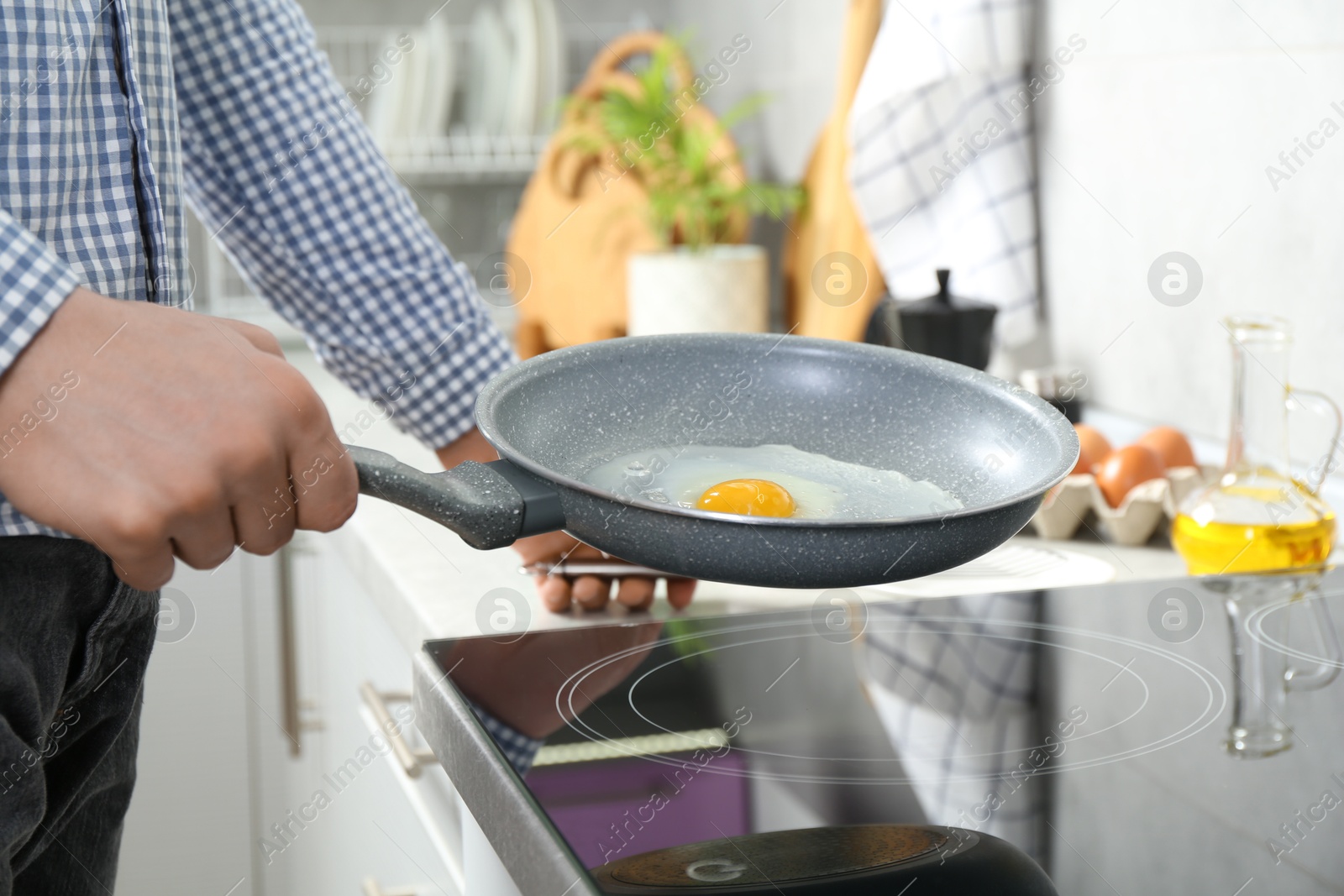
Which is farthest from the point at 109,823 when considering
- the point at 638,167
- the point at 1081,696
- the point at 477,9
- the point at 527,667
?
the point at 477,9

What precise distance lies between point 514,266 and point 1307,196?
45.2 inches

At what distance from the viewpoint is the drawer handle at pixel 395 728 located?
78 centimetres

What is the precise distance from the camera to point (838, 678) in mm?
581

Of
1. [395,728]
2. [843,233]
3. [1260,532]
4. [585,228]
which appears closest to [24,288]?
[395,728]

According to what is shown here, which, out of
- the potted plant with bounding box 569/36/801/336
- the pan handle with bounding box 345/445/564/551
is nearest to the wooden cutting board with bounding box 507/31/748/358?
the potted plant with bounding box 569/36/801/336

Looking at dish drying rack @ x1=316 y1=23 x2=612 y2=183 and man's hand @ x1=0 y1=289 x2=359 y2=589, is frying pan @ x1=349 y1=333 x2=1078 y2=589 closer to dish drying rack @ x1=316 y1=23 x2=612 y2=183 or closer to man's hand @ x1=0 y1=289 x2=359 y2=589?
man's hand @ x1=0 y1=289 x2=359 y2=589

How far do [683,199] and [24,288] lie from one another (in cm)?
120

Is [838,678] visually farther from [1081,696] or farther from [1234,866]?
[1234,866]

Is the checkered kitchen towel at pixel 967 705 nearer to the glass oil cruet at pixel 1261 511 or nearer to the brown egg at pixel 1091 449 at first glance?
the glass oil cruet at pixel 1261 511

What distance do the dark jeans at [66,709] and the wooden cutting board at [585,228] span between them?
1095 millimetres

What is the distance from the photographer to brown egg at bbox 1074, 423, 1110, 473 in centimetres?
91

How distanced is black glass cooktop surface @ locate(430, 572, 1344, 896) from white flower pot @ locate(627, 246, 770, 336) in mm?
830

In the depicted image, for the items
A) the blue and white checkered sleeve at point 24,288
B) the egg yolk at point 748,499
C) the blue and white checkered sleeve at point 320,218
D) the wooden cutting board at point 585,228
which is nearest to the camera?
the blue and white checkered sleeve at point 24,288

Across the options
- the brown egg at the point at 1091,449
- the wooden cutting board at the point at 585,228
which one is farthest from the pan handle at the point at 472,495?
the wooden cutting board at the point at 585,228
